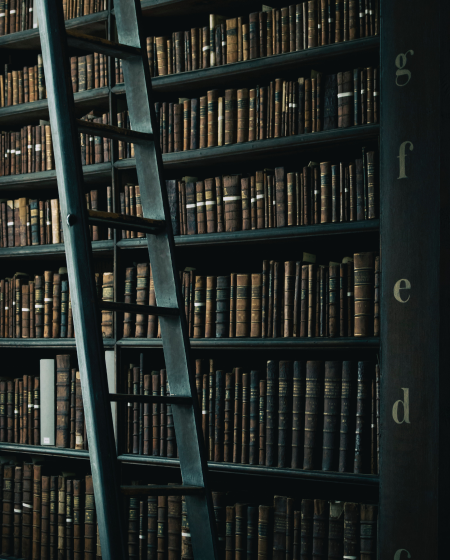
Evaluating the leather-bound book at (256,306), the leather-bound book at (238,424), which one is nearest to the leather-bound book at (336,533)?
the leather-bound book at (238,424)

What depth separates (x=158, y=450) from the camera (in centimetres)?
231

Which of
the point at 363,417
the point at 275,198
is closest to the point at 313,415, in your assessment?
the point at 363,417

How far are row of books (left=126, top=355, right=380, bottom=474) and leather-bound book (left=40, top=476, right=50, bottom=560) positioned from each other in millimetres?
403

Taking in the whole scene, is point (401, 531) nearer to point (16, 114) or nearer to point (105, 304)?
point (105, 304)

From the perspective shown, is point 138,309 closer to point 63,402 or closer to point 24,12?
point 63,402

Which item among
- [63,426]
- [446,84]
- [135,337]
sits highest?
[446,84]

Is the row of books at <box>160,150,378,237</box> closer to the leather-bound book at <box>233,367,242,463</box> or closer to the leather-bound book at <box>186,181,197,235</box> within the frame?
the leather-bound book at <box>186,181,197,235</box>

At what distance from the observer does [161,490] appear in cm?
142

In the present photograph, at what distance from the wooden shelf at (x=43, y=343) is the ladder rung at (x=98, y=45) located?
1.10 metres

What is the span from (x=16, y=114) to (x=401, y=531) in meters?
2.07

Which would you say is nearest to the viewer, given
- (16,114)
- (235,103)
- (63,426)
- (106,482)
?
(106,482)

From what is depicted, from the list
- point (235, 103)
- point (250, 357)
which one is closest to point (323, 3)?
point (235, 103)

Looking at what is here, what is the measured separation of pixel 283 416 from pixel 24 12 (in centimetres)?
186

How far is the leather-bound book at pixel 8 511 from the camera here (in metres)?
2.57
